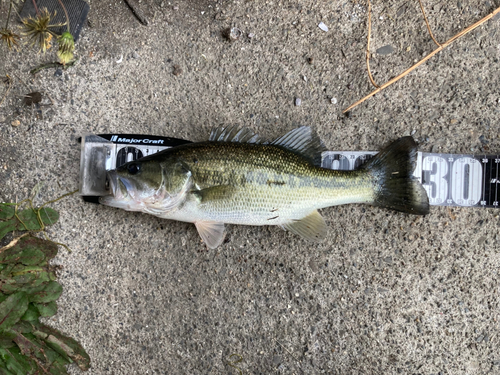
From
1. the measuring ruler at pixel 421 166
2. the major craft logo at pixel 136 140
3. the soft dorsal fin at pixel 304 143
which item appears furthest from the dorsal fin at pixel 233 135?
the major craft logo at pixel 136 140

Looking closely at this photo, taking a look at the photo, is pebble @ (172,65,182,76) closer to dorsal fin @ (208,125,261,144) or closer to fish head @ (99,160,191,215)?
dorsal fin @ (208,125,261,144)

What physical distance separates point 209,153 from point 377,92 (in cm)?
150

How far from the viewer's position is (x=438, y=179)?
2.72 meters

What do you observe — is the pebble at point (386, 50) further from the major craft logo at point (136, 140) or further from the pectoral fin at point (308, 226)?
the major craft logo at point (136, 140)

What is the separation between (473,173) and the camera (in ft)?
8.85

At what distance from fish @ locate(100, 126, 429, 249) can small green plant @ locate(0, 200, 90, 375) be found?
31.7 inches

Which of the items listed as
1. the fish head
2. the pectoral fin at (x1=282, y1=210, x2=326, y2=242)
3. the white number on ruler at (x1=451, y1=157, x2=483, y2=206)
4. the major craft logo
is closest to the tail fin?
the white number on ruler at (x1=451, y1=157, x2=483, y2=206)

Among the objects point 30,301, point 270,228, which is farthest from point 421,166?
point 30,301

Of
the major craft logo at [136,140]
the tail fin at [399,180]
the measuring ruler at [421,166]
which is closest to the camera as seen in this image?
the tail fin at [399,180]

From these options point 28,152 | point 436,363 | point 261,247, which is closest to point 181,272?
point 261,247

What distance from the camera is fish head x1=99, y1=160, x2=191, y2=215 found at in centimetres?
241

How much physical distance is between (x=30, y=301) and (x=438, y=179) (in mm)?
3428

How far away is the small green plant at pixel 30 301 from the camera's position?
8.45 feet

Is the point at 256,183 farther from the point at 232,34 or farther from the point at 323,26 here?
the point at 323,26
